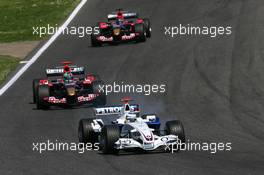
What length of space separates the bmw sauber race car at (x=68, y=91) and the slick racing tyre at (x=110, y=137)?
259 inches

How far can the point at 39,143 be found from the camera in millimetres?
20703

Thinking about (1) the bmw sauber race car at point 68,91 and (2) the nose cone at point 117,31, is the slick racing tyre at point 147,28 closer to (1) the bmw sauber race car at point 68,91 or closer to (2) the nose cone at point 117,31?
(2) the nose cone at point 117,31

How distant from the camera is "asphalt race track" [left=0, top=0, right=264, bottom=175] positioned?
18000 mm

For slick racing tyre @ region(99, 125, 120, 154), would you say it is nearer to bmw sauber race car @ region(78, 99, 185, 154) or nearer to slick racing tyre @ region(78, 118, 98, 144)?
bmw sauber race car @ region(78, 99, 185, 154)

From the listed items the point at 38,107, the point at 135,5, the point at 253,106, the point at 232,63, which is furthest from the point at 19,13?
the point at 253,106

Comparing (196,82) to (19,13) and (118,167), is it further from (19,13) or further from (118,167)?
(19,13)

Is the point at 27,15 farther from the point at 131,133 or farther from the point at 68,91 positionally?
the point at 131,133

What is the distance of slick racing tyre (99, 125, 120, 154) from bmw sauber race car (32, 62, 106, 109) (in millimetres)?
6577

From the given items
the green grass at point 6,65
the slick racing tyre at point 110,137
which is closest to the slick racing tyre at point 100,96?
the green grass at point 6,65

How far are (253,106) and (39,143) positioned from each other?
6287 millimetres

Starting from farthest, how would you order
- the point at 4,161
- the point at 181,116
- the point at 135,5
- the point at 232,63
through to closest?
1. the point at 135,5
2. the point at 232,63
3. the point at 181,116
4. the point at 4,161

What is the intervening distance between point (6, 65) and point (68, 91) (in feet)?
29.2

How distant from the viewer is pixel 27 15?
4609 cm

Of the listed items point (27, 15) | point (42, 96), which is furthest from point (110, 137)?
point (27, 15)
